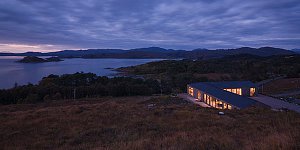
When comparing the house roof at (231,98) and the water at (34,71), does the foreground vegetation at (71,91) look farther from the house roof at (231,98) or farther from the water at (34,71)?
the water at (34,71)

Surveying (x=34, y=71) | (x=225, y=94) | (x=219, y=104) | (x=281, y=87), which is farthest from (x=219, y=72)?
(x=34, y=71)

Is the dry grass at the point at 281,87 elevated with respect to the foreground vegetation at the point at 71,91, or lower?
elevated

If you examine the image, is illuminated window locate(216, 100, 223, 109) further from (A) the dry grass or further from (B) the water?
(B) the water

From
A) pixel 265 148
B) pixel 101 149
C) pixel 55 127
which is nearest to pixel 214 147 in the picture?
pixel 265 148

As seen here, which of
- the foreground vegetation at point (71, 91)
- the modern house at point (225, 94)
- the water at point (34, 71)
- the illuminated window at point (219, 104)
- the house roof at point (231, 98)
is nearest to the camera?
the house roof at point (231, 98)

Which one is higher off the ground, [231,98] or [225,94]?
[225,94]

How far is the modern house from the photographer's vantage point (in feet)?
67.3

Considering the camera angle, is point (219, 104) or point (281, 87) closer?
point (219, 104)

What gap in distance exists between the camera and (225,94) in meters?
23.7

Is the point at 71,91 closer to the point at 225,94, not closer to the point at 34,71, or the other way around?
the point at 225,94

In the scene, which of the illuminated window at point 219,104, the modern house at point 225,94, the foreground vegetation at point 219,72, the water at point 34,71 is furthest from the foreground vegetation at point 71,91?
the water at point 34,71

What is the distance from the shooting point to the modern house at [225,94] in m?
20.5

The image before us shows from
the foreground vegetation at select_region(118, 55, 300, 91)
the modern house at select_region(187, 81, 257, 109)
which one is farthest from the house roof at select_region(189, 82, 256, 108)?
the foreground vegetation at select_region(118, 55, 300, 91)

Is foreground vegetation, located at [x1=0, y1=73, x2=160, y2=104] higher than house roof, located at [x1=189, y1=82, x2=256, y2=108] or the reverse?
the reverse
